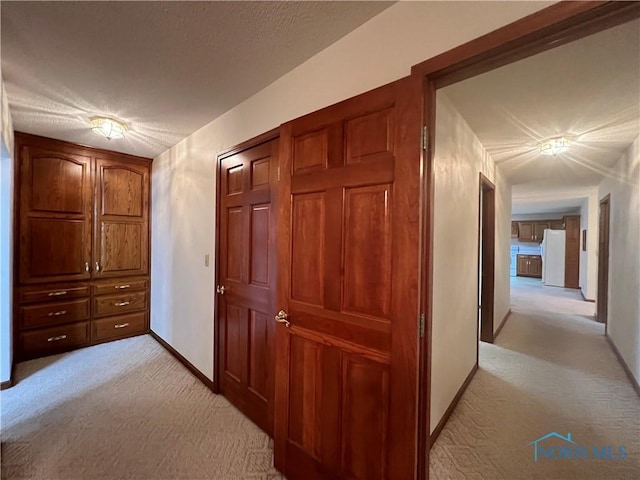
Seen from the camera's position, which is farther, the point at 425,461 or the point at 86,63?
the point at 86,63

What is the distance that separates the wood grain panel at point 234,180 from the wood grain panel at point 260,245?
0.94ft

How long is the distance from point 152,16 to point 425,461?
2.37 m

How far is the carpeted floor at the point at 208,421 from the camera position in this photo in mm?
1680

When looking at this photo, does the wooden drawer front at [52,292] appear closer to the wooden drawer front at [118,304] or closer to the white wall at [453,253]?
the wooden drawer front at [118,304]

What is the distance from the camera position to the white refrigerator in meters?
7.86

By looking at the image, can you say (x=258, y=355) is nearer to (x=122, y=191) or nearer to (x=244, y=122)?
(x=244, y=122)

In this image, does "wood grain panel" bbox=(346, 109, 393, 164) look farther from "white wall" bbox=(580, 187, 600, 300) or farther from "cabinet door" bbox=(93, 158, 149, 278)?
"white wall" bbox=(580, 187, 600, 300)

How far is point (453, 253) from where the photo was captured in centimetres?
206

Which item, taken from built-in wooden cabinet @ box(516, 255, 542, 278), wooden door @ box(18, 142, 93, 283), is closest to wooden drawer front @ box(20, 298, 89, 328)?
wooden door @ box(18, 142, 93, 283)

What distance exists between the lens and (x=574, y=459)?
5.86ft

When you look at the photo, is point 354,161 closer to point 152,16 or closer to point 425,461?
point 152,16

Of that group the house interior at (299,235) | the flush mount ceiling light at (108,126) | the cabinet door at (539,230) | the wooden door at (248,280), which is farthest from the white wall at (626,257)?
the cabinet door at (539,230)

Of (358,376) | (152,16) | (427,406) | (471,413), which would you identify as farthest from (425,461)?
(152,16)

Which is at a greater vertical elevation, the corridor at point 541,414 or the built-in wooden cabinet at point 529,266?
the built-in wooden cabinet at point 529,266
